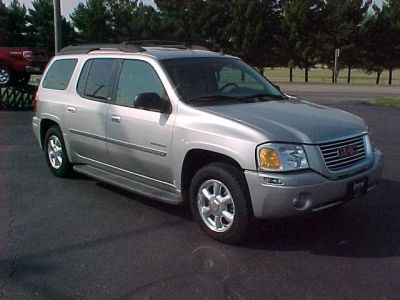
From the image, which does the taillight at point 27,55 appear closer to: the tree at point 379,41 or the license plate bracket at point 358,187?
the license plate bracket at point 358,187

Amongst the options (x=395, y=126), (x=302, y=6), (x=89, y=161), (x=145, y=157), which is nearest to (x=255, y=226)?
(x=145, y=157)

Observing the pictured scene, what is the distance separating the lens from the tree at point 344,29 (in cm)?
4153

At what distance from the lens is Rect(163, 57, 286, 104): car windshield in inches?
196

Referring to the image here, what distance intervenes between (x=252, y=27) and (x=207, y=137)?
4096cm

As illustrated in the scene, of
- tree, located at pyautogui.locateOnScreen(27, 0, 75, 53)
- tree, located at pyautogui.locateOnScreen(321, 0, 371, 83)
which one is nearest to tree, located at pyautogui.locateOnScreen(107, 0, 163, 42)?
tree, located at pyautogui.locateOnScreen(27, 0, 75, 53)

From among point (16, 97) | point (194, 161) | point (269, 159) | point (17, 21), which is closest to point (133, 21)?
point (17, 21)

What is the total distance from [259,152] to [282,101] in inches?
52.8

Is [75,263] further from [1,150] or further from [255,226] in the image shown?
[1,150]

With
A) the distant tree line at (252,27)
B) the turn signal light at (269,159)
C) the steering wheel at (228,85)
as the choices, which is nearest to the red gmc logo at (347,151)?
the turn signal light at (269,159)

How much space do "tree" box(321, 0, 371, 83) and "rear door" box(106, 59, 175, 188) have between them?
37831mm

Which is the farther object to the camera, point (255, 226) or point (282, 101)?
point (282, 101)

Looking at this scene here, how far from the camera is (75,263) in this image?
160 inches

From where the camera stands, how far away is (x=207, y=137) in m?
4.39

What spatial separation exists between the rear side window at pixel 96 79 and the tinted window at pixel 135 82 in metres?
0.25
